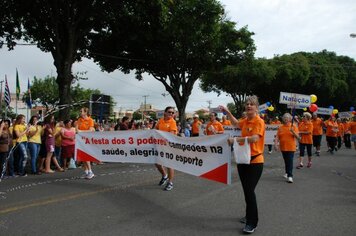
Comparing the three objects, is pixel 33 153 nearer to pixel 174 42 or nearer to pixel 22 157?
pixel 22 157

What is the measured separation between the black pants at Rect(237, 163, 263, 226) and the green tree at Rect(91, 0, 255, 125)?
43.9 feet

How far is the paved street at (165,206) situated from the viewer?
19.2ft

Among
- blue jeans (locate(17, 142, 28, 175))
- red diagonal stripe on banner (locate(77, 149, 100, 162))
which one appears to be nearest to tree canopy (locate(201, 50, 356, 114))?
blue jeans (locate(17, 142, 28, 175))

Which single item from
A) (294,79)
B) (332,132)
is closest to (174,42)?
(332,132)

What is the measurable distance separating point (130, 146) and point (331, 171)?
254 inches

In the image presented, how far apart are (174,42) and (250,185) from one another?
22780 mm

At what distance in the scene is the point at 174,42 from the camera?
27.7 m

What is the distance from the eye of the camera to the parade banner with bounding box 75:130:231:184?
22.8 feet

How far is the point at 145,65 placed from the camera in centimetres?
3086

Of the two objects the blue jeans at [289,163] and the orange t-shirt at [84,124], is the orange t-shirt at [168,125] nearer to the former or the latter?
the blue jeans at [289,163]

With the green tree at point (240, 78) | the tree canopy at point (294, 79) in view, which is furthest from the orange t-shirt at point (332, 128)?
the tree canopy at point (294, 79)

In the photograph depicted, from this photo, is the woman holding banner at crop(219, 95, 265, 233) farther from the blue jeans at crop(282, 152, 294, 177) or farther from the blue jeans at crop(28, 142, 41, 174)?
the blue jeans at crop(28, 142, 41, 174)

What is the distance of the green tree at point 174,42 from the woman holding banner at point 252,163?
510 inches

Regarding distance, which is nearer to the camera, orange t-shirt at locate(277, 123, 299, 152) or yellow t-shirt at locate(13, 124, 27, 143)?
orange t-shirt at locate(277, 123, 299, 152)
